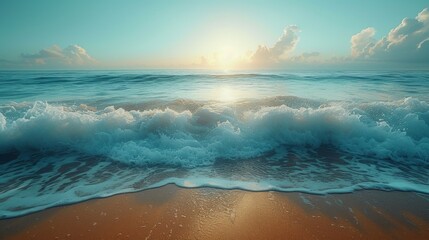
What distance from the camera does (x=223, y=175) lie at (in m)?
4.82

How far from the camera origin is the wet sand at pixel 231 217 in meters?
3.12

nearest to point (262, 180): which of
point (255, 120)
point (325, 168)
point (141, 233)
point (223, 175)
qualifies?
point (223, 175)

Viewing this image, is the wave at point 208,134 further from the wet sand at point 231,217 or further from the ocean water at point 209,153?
the wet sand at point 231,217

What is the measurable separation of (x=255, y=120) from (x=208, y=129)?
1.37 m

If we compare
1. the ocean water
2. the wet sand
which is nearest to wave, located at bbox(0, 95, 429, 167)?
the ocean water

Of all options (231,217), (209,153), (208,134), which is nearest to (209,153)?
(209,153)

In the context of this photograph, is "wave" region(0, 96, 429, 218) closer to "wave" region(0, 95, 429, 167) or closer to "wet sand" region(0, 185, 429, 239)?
"wave" region(0, 95, 429, 167)

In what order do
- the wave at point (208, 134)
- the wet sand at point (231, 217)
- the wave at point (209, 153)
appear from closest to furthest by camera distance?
the wet sand at point (231, 217)
the wave at point (209, 153)
the wave at point (208, 134)

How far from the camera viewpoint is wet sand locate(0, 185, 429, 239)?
10.2ft

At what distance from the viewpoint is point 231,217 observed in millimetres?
3477

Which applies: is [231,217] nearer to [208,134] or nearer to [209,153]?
[209,153]

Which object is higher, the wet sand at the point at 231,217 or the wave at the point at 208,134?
the wave at the point at 208,134

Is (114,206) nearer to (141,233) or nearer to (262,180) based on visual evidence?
(141,233)

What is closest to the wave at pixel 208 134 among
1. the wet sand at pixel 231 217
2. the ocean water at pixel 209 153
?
the ocean water at pixel 209 153
